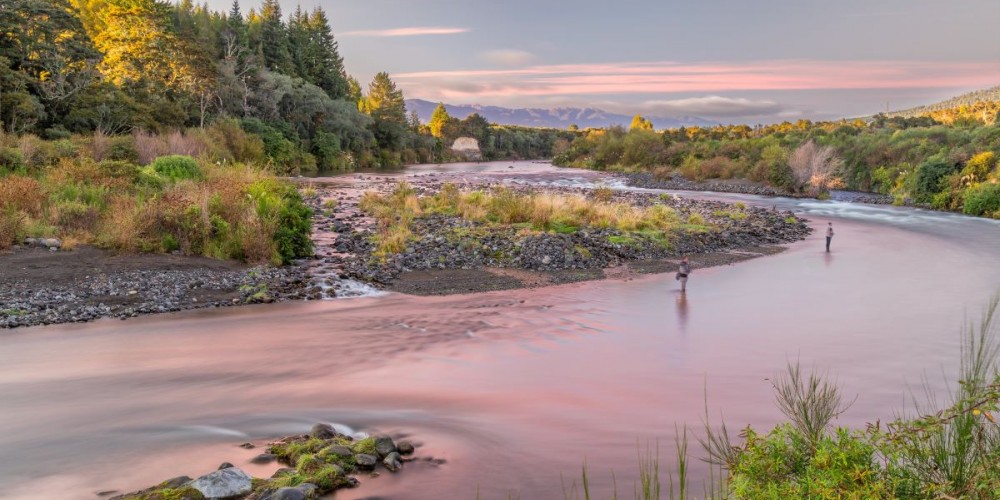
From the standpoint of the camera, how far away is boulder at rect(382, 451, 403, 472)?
6.29 m

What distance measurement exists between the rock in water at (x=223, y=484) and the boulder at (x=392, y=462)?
4.21ft

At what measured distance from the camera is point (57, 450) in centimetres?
696

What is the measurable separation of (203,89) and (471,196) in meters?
35.9

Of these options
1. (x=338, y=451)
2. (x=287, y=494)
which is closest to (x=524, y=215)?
(x=338, y=451)

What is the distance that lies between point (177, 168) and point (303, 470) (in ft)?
62.0

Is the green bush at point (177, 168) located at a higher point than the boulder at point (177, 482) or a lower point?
higher

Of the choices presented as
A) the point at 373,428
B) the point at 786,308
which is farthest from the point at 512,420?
the point at 786,308

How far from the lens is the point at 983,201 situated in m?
29.8

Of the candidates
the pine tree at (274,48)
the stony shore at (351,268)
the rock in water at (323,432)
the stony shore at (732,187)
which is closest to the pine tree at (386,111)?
the pine tree at (274,48)

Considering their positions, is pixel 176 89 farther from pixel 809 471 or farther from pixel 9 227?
pixel 809 471

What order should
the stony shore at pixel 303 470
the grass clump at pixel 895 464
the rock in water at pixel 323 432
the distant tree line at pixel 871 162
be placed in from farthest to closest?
the distant tree line at pixel 871 162
the rock in water at pixel 323 432
the stony shore at pixel 303 470
the grass clump at pixel 895 464

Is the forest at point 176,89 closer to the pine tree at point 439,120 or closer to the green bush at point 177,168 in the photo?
the green bush at point 177,168

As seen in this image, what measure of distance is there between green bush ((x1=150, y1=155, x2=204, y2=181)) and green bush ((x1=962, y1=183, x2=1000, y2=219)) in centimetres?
3360

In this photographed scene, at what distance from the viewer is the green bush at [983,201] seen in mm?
29453
